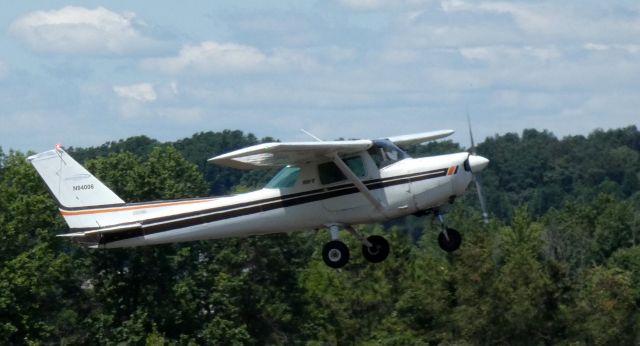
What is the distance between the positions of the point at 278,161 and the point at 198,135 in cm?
10011

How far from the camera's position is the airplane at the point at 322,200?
2916cm

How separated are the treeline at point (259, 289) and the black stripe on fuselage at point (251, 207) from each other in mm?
20673

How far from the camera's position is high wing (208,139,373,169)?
27.8m

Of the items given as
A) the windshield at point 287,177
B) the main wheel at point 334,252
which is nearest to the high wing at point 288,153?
the windshield at point 287,177

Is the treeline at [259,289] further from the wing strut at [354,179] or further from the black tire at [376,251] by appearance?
the wing strut at [354,179]

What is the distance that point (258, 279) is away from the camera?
55.4m

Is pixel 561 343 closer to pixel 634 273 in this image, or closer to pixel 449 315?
pixel 449 315

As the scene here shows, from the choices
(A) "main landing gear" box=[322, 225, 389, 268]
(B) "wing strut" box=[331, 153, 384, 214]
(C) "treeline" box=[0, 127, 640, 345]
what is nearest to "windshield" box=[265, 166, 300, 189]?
(B) "wing strut" box=[331, 153, 384, 214]

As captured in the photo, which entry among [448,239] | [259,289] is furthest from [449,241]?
[259,289]

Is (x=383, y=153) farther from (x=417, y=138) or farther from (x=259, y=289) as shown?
(x=259, y=289)

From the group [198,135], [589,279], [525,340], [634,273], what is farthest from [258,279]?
[198,135]

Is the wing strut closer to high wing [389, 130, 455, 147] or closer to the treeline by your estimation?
high wing [389, 130, 455, 147]

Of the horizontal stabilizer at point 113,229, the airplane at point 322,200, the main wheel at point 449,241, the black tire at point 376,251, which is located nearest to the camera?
Answer: the airplane at point 322,200

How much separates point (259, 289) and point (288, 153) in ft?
87.2
